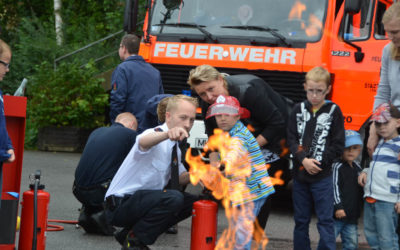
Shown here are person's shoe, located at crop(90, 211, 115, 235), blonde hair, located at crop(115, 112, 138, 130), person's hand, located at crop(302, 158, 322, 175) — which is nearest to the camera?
person's hand, located at crop(302, 158, 322, 175)

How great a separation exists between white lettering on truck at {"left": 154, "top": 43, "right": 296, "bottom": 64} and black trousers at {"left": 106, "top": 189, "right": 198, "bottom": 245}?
3.72 m

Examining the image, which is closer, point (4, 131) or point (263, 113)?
point (4, 131)

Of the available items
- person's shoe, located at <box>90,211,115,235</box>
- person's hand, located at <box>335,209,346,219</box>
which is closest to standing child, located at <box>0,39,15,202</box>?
person's shoe, located at <box>90,211,115,235</box>

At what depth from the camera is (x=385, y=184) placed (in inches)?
222

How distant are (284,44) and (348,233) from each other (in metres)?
3.21

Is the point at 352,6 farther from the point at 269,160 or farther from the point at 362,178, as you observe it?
the point at 269,160

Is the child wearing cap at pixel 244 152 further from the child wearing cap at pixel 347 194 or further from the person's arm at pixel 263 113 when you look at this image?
the child wearing cap at pixel 347 194

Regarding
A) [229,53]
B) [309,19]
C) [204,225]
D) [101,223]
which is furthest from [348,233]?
[309,19]

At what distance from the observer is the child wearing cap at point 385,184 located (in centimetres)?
557

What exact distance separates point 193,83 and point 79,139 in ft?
35.8

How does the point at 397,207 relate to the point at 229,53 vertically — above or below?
below

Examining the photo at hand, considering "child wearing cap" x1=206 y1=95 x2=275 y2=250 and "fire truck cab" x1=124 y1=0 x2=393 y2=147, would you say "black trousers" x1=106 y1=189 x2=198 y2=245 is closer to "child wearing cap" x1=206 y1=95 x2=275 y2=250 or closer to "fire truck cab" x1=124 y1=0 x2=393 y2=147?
"child wearing cap" x1=206 y1=95 x2=275 y2=250

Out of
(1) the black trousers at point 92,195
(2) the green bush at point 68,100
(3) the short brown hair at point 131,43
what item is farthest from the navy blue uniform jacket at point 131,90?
(2) the green bush at point 68,100

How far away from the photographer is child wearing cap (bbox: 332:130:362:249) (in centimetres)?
622
